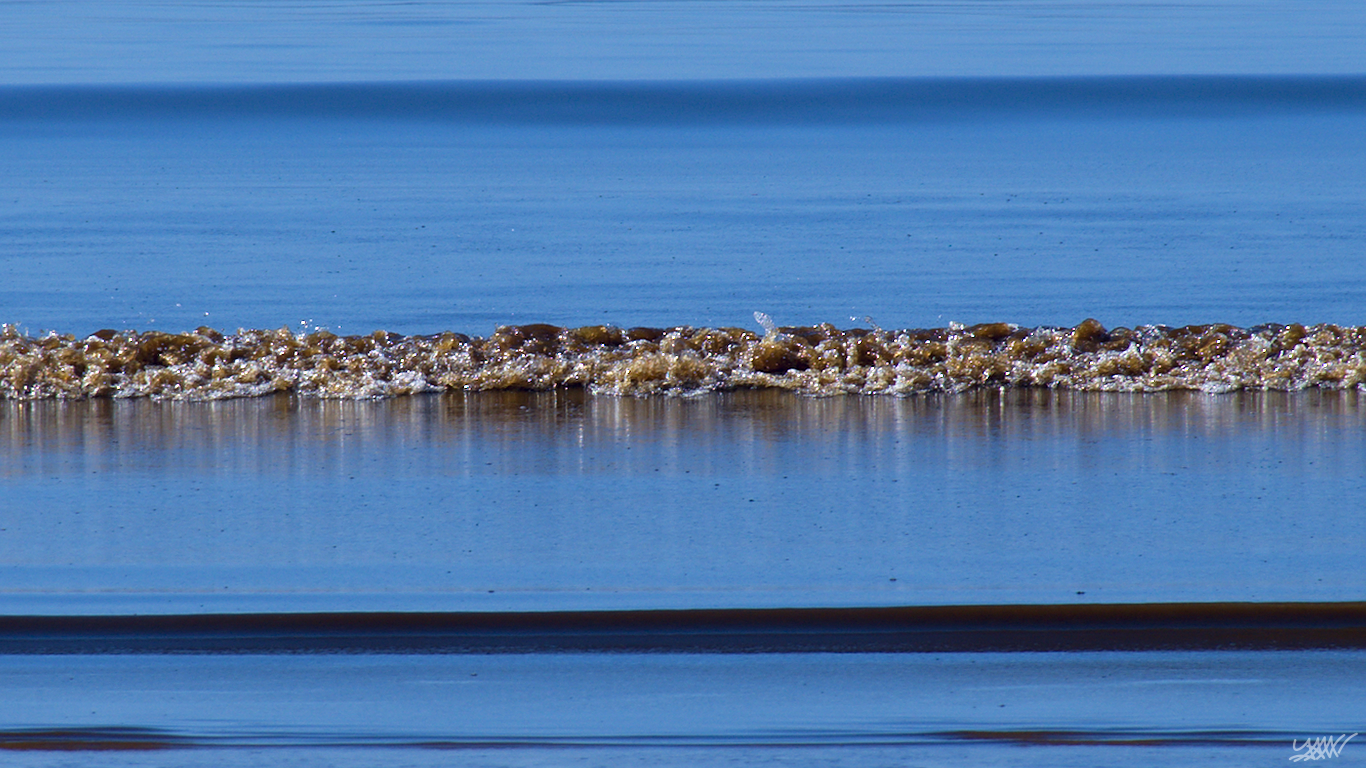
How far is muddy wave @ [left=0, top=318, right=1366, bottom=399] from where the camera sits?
26.2 ft

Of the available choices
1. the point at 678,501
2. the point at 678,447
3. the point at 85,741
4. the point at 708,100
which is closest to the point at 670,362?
the point at 678,447

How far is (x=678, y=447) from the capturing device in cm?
680

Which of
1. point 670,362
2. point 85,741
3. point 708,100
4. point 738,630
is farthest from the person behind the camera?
point 708,100

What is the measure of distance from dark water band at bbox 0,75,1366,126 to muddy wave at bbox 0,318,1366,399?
19.5 meters

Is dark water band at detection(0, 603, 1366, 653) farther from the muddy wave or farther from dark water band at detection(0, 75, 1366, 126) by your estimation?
dark water band at detection(0, 75, 1366, 126)

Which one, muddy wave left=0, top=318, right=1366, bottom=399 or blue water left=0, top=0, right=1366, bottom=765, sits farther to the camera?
muddy wave left=0, top=318, right=1366, bottom=399

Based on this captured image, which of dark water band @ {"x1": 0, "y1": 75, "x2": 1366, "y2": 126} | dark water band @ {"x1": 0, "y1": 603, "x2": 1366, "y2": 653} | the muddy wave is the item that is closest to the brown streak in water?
dark water band @ {"x1": 0, "y1": 603, "x2": 1366, "y2": 653}

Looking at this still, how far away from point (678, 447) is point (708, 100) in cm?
2443

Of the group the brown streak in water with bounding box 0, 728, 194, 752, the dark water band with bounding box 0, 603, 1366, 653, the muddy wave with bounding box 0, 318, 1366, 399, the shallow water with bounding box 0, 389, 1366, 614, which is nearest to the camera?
the brown streak in water with bounding box 0, 728, 194, 752

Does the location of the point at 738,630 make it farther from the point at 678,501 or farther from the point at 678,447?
the point at 678,447

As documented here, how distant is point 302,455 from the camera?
266 inches

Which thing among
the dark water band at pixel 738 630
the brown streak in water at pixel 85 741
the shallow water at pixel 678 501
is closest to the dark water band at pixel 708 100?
the shallow water at pixel 678 501

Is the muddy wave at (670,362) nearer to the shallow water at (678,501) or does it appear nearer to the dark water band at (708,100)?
the shallow water at (678,501)

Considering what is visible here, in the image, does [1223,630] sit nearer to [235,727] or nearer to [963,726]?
[963,726]
